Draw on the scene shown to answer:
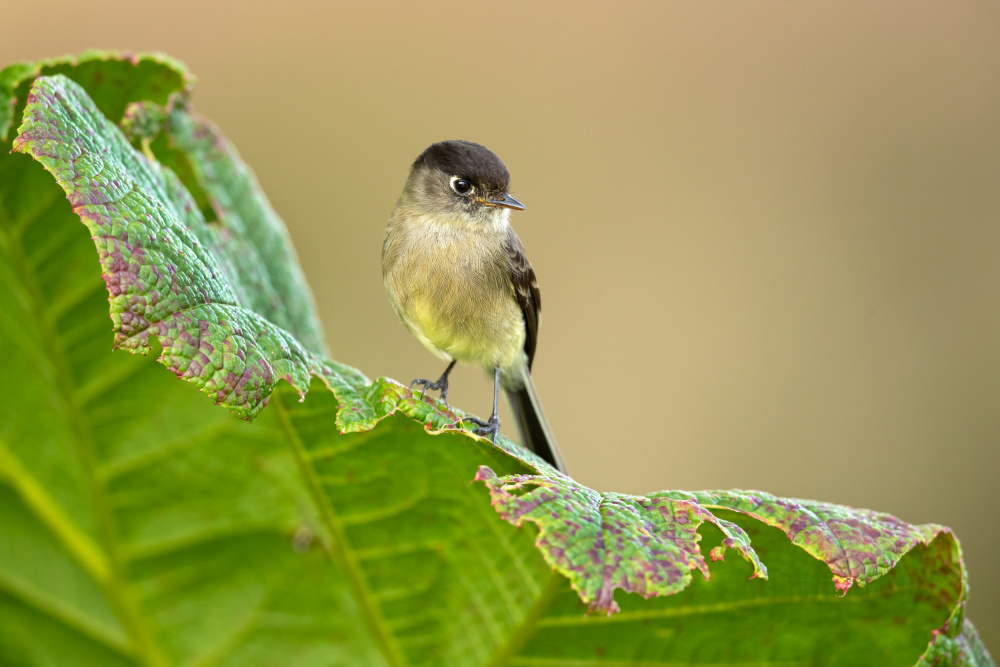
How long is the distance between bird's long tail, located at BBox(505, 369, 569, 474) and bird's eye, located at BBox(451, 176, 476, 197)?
747 millimetres

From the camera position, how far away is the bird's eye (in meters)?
3.53

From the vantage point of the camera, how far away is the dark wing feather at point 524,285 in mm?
3510

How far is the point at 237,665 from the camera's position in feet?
6.12

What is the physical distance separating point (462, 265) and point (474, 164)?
391 mm

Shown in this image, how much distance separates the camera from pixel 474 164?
3479 mm

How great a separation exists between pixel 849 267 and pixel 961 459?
164 centimetres

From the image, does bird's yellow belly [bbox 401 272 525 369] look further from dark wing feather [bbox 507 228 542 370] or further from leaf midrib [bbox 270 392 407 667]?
leaf midrib [bbox 270 392 407 667]

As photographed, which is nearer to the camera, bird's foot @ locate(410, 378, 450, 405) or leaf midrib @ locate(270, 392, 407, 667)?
leaf midrib @ locate(270, 392, 407, 667)

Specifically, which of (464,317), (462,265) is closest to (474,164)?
(462,265)

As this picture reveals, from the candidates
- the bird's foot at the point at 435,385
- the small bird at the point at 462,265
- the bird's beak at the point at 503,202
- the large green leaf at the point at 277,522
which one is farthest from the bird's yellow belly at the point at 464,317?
the large green leaf at the point at 277,522

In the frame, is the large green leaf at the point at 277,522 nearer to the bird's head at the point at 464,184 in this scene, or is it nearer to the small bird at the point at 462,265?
the small bird at the point at 462,265

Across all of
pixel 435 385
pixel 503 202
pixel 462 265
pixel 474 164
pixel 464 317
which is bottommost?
pixel 435 385

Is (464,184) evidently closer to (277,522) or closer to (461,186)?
(461,186)

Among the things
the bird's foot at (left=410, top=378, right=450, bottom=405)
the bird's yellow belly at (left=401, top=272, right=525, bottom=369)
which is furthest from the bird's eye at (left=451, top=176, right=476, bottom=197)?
the bird's foot at (left=410, top=378, right=450, bottom=405)
